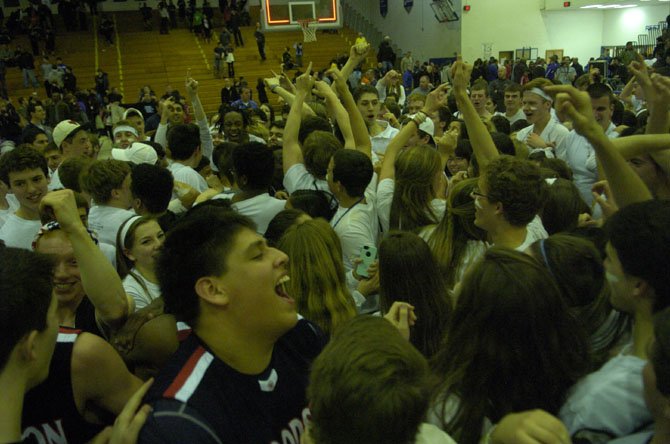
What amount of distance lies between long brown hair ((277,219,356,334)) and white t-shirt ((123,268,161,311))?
0.71 meters

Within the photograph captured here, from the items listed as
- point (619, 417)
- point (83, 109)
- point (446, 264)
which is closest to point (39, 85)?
point (83, 109)

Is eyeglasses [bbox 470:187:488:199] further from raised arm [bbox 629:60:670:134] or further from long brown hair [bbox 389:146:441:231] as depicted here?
raised arm [bbox 629:60:670:134]

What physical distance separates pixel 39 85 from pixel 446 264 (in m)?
23.0

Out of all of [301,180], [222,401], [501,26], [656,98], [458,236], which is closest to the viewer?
[222,401]

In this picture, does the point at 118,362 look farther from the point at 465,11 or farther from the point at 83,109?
the point at 465,11

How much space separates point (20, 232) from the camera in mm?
3555

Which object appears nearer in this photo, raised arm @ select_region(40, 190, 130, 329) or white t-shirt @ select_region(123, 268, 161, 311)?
raised arm @ select_region(40, 190, 130, 329)

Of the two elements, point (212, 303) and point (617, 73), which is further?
point (617, 73)

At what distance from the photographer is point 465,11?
961 inches

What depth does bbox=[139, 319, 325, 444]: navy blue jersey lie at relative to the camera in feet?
4.95

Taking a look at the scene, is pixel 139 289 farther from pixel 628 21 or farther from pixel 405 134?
pixel 628 21

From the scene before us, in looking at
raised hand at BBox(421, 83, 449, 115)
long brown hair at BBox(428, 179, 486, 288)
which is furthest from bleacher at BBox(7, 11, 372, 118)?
long brown hair at BBox(428, 179, 486, 288)

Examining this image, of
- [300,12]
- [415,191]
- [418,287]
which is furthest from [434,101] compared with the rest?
[300,12]

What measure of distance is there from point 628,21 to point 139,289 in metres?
29.7
